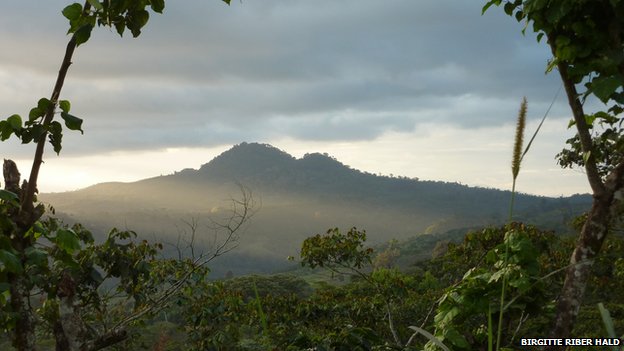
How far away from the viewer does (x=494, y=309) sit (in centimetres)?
290

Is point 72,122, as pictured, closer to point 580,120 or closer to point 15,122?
point 15,122

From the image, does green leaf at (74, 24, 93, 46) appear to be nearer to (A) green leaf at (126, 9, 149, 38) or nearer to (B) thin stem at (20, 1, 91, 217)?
(B) thin stem at (20, 1, 91, 217)

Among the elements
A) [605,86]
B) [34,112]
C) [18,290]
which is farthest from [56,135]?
[605,86]

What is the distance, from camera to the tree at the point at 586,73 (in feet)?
10.8

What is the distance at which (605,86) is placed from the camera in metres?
3.27

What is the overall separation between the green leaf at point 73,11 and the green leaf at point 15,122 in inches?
15.6

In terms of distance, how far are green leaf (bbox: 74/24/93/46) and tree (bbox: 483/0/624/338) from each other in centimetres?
252

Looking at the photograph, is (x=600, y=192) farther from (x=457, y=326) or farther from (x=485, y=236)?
(x=485, y=236)

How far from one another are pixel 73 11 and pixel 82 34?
116mm

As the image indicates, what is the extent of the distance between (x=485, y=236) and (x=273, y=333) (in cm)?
450

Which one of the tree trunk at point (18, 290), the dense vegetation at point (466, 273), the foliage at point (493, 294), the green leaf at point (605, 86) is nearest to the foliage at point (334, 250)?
the dense vegetation at point (466, 273)

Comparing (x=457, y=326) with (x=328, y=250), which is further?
(x=328, y=250)

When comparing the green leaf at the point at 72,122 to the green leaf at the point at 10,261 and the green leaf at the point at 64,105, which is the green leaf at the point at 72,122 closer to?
the green leaf at the point at 64,105

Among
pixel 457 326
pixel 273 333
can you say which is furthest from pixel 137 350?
pixel 457 326
